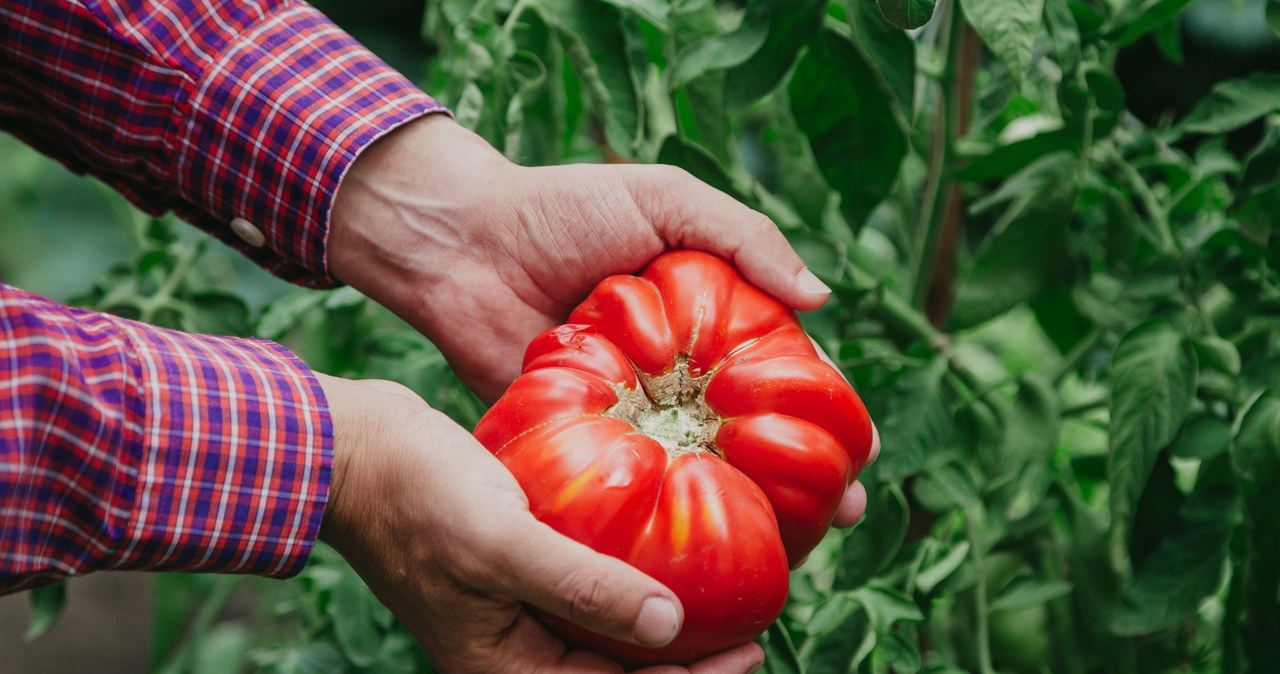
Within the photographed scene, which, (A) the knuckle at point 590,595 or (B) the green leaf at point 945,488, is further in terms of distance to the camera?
(B) the green leaf at point 945,488

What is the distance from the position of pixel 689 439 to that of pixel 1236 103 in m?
0.54

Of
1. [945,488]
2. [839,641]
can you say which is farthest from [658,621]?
[945,488]

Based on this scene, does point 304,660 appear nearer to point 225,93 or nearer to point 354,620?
point 354,620

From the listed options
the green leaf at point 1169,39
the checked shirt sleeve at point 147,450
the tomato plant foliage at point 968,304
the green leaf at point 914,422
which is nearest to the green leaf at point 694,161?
the tomato plant foliage at point 968,304

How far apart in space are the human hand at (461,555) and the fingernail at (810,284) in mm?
257

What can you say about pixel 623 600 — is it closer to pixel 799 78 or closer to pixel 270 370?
pixel 270 370

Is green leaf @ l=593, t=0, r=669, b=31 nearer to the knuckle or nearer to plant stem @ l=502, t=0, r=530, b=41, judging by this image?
plant stem @ l=502, t=0, r=530, b=41

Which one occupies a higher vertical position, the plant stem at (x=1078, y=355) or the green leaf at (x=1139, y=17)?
the green leaf at (x=1139, y=17)

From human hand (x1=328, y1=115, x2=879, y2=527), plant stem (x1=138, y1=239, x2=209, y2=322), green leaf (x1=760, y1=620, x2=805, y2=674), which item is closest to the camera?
green leaf (x1=760, y1=620, x2=805, y2=674)

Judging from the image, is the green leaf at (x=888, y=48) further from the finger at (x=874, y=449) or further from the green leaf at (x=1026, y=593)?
the green leaf at (x=1026, y=593)

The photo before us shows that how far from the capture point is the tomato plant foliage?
858 millimetres

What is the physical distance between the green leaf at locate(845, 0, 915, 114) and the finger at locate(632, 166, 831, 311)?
0.14 meters

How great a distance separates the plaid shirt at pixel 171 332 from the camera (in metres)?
0.69

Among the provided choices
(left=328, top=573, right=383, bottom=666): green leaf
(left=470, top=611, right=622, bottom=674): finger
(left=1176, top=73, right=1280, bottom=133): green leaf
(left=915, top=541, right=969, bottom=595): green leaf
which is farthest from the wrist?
(left=1176, top=73, right=1280, bottom=133): green leaf
